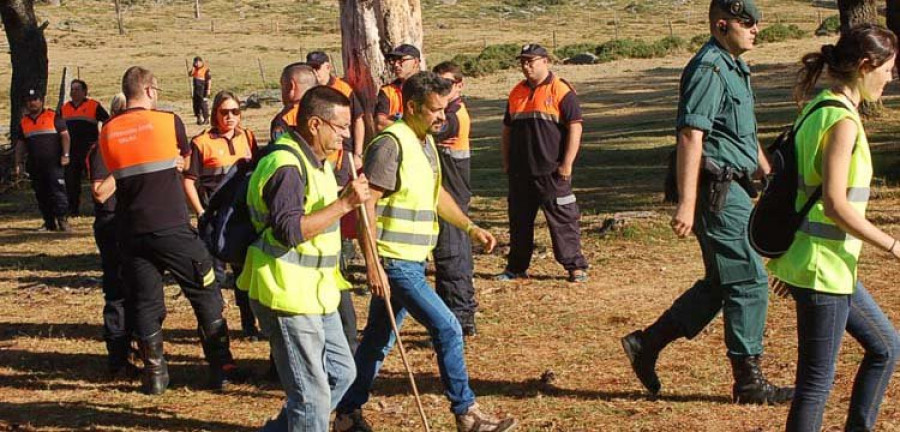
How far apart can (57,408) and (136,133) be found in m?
1.78

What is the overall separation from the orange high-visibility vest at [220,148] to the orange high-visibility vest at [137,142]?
1.28 m

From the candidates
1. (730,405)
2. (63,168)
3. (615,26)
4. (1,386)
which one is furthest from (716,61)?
(615,26)

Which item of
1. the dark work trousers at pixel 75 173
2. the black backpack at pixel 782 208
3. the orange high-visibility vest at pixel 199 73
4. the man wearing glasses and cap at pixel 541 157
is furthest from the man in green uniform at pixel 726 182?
the orange high-visibility vest at pixel 199 73

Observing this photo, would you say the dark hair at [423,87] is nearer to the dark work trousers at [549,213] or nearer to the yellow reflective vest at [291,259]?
the yellow reflective vest at [291,259]

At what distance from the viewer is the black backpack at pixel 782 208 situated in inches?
208

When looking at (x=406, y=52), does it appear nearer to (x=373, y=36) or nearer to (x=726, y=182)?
(x=373, y=36)

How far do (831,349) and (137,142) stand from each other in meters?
4.39

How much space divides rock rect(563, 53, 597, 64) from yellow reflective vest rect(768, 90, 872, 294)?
128ft

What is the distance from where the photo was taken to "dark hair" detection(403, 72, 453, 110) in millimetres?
6199

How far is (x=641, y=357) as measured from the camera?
707 cm

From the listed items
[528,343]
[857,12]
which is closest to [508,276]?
[528,343]

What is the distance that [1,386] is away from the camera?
27.9ft

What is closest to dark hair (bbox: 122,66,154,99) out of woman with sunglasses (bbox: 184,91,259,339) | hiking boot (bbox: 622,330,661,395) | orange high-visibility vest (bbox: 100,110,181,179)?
orange high-visibility vest (bbox: 100,110,181,179)

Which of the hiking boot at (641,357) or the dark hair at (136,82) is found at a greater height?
the dark hair at (136,82)
